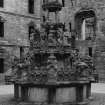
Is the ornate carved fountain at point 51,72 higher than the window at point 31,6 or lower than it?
lower

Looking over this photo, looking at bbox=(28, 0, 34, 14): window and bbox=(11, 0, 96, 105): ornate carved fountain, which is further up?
bbox=(28, 0, 34, 14): window

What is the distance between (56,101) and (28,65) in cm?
195

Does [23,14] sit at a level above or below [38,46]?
above

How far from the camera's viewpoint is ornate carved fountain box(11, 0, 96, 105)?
405 inches

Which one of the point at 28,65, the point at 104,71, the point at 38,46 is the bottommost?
the point at 104,71

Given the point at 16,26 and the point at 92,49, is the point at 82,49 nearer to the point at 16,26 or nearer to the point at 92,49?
the point at 92,49

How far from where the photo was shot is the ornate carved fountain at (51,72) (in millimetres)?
10289

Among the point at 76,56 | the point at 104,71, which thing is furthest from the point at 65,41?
the point at 104,71

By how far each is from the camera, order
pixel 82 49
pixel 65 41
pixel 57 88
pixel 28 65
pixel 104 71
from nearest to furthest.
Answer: pixel 57 88 → pixel 28 65 → pixel 65 41 → pixel 104 71 → pixel 82 49

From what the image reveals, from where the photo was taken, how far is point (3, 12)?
88.7 ft

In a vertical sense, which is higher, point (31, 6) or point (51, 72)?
point (31, 6)

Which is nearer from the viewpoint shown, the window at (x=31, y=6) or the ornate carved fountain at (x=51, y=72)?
the ornate carved fountain at (x=51, y=72)

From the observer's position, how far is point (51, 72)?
10164 mm

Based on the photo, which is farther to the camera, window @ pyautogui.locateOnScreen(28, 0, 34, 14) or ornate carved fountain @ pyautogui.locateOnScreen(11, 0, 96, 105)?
window @ pyautogui.locateOnScreen(28, 0, 34, 14)
